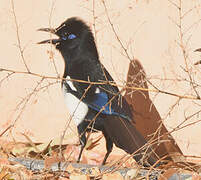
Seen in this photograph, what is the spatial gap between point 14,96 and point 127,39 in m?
1.00

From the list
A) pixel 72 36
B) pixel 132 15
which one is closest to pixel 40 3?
pixel 72 36

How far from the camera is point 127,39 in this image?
11.4 ft

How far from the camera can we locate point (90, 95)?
3.14 m

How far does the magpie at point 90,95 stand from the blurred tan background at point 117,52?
0.44 feet

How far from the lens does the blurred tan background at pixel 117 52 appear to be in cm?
324

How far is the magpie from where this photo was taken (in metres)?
3.02

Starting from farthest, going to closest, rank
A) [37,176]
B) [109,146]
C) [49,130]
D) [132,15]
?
[49,130] < [132,15] < [109,146] < [37,176]

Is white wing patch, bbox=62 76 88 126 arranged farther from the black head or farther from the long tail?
the black head

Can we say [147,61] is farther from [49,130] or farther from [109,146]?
[49,130]

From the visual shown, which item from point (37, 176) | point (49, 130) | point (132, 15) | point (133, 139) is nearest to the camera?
point (37, 176)

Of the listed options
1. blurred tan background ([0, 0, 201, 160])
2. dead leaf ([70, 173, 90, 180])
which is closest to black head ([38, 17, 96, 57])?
blurred tan background ([0, 0, 201, 160])

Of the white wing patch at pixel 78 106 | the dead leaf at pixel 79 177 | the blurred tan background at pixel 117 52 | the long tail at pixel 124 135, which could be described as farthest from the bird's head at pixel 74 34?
Result: the dead leaf at pixel 79 177

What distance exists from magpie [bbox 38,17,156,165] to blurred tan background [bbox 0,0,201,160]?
135 mm

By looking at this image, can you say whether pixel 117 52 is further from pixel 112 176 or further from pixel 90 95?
pixel 112 176
